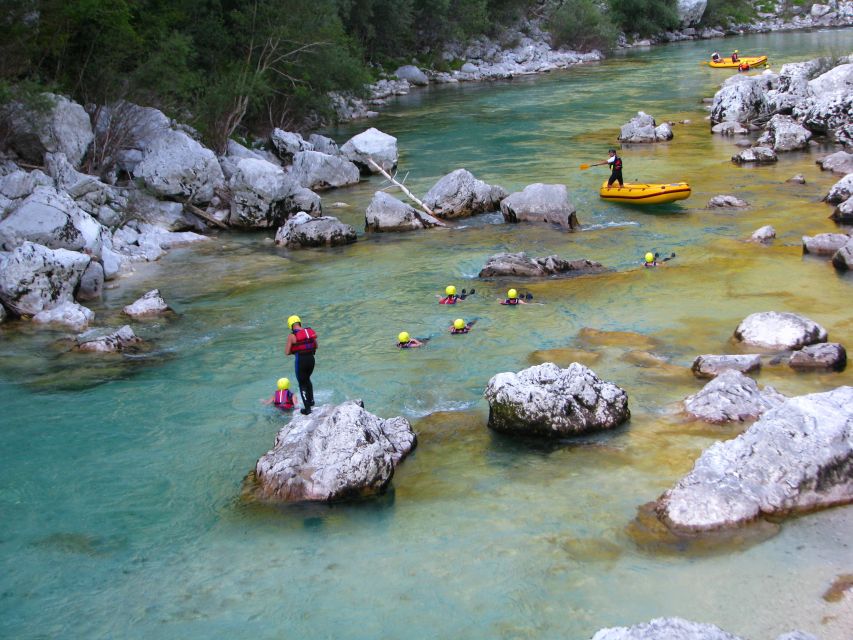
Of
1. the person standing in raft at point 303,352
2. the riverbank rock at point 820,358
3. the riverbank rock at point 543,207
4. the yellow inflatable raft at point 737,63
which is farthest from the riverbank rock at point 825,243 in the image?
the yellow inflatable raft at point 737,63

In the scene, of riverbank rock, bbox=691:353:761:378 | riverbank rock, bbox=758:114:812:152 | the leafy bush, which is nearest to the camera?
riverbank rock, bbox=691:353:761:378

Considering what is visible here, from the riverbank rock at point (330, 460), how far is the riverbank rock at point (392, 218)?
1247cm

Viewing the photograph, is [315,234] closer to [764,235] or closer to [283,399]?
[283,399]

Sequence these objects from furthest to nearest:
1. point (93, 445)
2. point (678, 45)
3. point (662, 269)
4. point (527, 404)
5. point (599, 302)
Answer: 1. point (678, 45)
2. point (662, 269)
3. point (599, 302)
4. point (93, 445)
5. point (527, 404)

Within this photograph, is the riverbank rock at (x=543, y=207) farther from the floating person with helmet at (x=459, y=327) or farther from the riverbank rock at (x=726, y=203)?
the floating person with helmet at (x=459, y=327)

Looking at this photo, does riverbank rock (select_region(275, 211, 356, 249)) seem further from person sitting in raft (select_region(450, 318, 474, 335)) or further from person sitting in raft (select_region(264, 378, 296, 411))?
person sitting in raft (select_region(264, 378, 296, 411))

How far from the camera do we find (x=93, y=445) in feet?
38.9

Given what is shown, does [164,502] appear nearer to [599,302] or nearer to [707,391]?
[707,391]

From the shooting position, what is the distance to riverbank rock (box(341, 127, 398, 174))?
98.0ft

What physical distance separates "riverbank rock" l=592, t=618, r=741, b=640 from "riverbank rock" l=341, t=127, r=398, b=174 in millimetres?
24883

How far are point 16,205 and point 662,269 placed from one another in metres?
13.6

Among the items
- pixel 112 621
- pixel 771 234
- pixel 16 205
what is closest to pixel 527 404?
pixel 112 621

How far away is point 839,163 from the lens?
2633 cm

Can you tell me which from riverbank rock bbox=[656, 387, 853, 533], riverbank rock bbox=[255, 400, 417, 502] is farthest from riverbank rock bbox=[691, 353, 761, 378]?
riverbank rock bbox=[255, 400, 417, 502]
